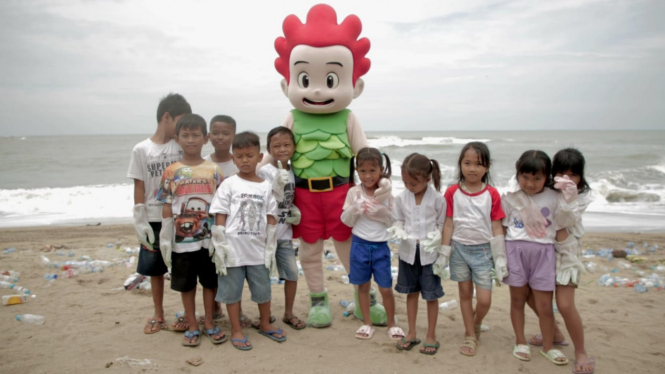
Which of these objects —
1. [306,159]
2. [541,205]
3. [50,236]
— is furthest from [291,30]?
[50,236]

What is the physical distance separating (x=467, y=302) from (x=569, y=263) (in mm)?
812

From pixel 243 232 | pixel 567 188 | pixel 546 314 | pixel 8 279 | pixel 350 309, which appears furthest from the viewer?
pixel 8 279

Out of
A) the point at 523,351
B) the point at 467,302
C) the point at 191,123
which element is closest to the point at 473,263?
the point at 467,302

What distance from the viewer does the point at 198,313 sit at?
4.52 metres

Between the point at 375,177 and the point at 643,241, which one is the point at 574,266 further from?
the point at 643,241

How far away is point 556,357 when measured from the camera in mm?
3389

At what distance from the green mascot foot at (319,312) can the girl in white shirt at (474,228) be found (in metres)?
1.28

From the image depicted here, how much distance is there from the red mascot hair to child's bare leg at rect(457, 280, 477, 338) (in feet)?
7.14

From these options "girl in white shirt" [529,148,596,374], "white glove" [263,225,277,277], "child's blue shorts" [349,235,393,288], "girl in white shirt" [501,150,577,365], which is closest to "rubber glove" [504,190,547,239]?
"girl in white shirt" [501,150,577,365]

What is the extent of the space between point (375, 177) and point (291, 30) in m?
1.68

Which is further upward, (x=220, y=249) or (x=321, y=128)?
(x=321, y=128)

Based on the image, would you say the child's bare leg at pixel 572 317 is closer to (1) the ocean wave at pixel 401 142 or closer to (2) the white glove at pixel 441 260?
(2) the white glove at pixel 441 260

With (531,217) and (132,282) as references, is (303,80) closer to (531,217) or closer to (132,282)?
(531,217)

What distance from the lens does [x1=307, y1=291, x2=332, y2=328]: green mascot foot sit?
416 centimetres
